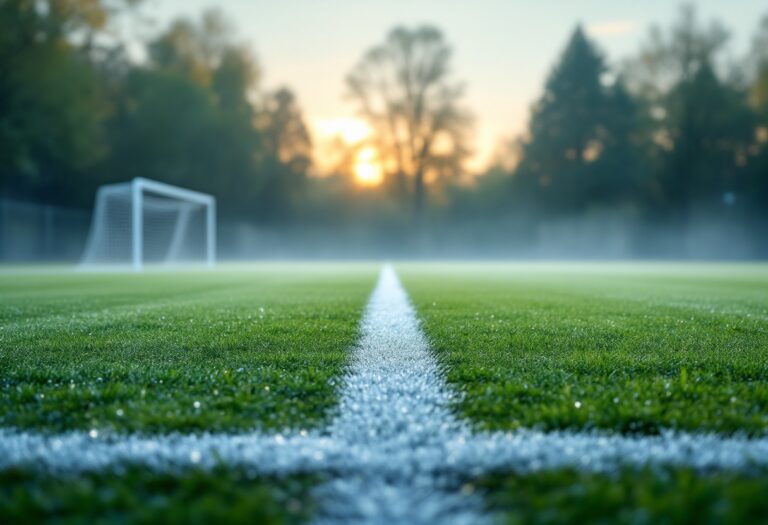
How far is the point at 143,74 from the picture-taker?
91.0 ft

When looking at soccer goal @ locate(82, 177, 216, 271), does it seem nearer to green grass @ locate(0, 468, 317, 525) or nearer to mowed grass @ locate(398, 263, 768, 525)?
mowed grass @ locate(398, 263, 768, 525)

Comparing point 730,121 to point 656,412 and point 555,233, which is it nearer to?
point 555,233

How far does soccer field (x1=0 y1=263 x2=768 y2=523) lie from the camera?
0.90m

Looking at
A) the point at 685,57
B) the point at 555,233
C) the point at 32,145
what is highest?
the point at 685,57

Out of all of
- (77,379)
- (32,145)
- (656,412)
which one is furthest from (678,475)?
(32,145)

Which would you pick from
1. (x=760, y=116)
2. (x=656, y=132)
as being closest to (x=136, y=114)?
(x=656, y=132)

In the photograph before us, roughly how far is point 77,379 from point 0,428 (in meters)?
0.44

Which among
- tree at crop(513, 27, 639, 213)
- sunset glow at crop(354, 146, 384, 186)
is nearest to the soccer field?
tree at crop(513, 27, 639, 213)

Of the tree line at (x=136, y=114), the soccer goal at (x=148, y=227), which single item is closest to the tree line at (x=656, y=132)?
the tree line at (x=136, y=114)

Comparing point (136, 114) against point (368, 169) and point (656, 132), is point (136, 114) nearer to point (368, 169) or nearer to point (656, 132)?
point (368, 169)

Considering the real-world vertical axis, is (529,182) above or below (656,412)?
above

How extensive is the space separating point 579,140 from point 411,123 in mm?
9471

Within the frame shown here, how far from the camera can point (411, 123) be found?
108ft

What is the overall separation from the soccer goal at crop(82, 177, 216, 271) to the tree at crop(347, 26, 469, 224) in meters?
12.4
